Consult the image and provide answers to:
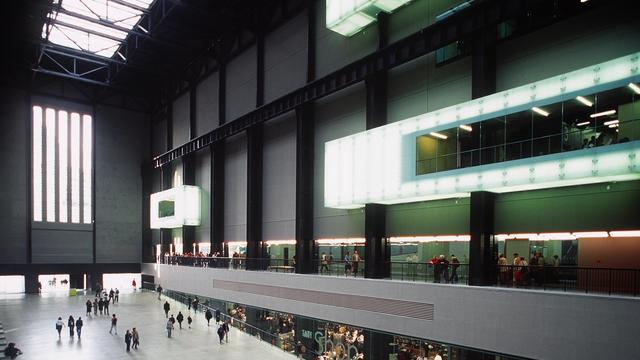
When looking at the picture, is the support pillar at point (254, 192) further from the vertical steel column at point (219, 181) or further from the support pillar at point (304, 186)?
the vertical steel column at point (219, 181)

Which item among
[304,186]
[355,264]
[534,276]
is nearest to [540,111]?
[534,276]

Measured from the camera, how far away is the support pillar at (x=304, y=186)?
29.8 metres

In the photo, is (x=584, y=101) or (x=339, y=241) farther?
(x=339, y=241)

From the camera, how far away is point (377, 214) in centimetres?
2439

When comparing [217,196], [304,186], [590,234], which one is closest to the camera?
[590,234]

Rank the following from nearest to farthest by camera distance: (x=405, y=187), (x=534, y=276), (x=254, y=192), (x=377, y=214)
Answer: (x=534, y=276), (x=405, y=187), (x=377, y=214), (x=254, y=192)

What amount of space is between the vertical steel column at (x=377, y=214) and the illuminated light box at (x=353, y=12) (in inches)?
26.3

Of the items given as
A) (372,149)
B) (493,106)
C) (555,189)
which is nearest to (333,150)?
(372,149)

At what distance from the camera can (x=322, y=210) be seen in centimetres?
2981

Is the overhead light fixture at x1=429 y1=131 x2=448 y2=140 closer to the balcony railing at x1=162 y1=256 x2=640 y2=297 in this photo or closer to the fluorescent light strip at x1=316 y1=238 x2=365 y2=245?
the balcony railing at x1=162 y1=256 x2=640 y2=297

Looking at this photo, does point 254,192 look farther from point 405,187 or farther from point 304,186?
point 405,187

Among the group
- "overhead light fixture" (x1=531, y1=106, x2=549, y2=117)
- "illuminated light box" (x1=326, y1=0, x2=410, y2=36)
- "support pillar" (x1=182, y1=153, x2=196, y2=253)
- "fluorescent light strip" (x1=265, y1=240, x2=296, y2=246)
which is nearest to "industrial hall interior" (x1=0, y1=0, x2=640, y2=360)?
"overhead light fixture" (x1=531, y1=106, x2=549, y2=117)

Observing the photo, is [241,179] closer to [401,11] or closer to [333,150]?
[333,150]

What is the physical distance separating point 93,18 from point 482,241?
38.7m
